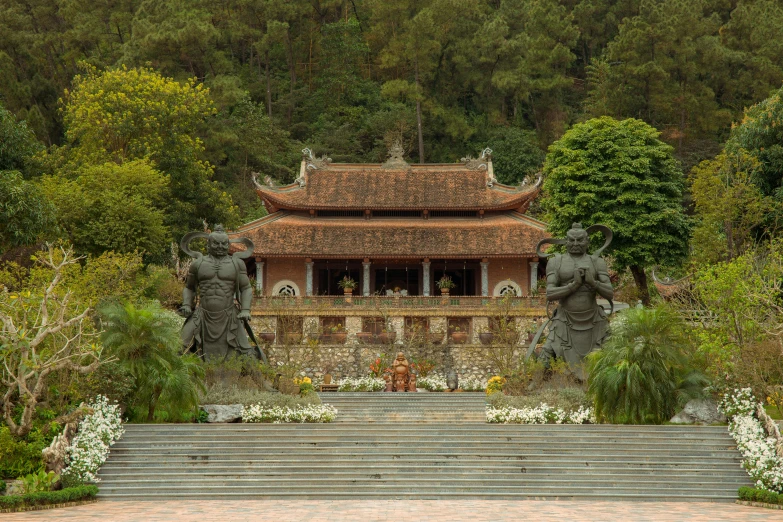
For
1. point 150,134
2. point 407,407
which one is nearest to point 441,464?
point 407,407

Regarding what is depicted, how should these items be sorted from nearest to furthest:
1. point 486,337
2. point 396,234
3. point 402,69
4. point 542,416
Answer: point 542,416 → point 486,337 → point 396,234 → point 402,69

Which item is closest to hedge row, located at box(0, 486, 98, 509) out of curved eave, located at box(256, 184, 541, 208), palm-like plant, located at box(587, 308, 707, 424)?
palm-like plant, located at box(587, 308, 707, 424)

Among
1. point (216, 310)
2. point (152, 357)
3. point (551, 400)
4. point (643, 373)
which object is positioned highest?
point (216, 310)

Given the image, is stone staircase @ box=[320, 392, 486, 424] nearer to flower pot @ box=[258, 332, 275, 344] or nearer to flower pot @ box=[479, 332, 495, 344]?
flower pot @ box=[258, 332, 275, 344]

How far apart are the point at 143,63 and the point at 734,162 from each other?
1454 inches

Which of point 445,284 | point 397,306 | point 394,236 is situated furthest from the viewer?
point 394,236

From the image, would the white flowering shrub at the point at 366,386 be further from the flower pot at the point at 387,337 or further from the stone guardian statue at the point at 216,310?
the flower pot at the point at 387,337

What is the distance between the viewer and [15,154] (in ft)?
105

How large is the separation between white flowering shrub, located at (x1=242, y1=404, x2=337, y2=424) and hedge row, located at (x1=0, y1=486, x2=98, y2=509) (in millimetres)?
4522

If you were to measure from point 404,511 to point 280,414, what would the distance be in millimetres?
6375

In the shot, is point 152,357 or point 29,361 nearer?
point 29,361

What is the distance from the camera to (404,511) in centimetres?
1527

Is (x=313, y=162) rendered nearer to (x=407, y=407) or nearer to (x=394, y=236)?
(x=394, y=236)

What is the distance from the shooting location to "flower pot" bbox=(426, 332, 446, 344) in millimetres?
40719
